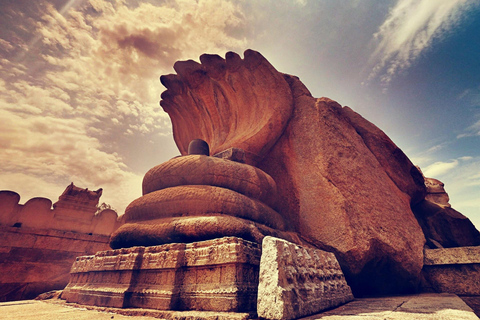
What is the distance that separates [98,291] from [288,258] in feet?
8.82

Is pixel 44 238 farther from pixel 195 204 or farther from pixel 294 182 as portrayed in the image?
pixel 294 182

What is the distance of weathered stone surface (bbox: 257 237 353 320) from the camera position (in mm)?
1974

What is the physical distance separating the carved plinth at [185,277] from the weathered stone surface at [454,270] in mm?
3581

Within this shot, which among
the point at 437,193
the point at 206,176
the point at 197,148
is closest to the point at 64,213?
the point at 197,148

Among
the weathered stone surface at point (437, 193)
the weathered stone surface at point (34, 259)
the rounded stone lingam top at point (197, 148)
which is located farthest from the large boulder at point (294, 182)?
the weathered stone surface at point (34, 259)

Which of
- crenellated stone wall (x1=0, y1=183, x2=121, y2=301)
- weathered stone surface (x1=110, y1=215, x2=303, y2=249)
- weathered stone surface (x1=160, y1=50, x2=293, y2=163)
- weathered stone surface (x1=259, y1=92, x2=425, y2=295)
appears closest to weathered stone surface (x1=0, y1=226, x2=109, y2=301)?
crenellated stone wall (x1=0, y1=183, x2=121, y2=301)

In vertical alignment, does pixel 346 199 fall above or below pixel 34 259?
above

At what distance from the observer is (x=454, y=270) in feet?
13.6

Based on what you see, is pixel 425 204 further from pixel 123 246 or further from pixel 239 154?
pixel 123 246

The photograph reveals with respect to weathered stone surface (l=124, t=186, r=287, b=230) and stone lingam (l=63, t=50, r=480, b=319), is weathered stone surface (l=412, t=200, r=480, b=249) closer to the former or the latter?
stone lingam (l=63, t=50, r=480, b=319)

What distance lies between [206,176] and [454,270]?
178 inches

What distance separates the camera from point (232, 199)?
3404mm

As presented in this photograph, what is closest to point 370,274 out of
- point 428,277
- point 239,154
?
point 428,277

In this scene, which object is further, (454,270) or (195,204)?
(454,270)
